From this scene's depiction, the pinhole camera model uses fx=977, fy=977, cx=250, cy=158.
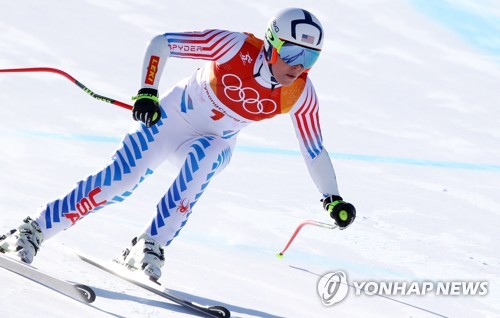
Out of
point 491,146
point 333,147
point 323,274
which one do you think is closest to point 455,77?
point 491,146

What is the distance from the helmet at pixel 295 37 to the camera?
5.18 meters

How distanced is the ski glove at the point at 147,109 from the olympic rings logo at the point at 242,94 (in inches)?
20.1

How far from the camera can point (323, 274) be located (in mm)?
6262

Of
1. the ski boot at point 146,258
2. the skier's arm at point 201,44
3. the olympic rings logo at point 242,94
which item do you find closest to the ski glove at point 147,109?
the skier's arm at point 201,44

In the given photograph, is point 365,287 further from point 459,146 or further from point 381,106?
point 381,106

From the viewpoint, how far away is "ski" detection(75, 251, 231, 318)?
180 inches

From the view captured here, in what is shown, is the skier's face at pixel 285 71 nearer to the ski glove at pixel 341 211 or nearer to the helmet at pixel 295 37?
the helmet at pixel 295 37

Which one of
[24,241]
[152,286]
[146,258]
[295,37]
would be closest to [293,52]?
[295,37]

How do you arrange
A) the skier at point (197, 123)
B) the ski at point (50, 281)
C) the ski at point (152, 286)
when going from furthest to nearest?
the skier at point (197, 123) < the ski at point (152, 286) < the ski at point (50, 281)

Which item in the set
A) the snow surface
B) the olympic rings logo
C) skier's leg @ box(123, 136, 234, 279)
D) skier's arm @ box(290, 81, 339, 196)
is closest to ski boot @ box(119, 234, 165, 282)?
skier's leg @ box(123, 136, 234, 279)

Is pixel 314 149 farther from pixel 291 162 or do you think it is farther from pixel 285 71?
pixel 291 162

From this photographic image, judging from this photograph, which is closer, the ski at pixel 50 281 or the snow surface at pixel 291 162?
the ski at pixel 50 281

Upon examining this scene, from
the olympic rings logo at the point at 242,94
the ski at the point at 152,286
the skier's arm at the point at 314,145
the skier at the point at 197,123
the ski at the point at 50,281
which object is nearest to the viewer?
the ski at the point at 50,281

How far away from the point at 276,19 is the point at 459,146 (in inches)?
247
